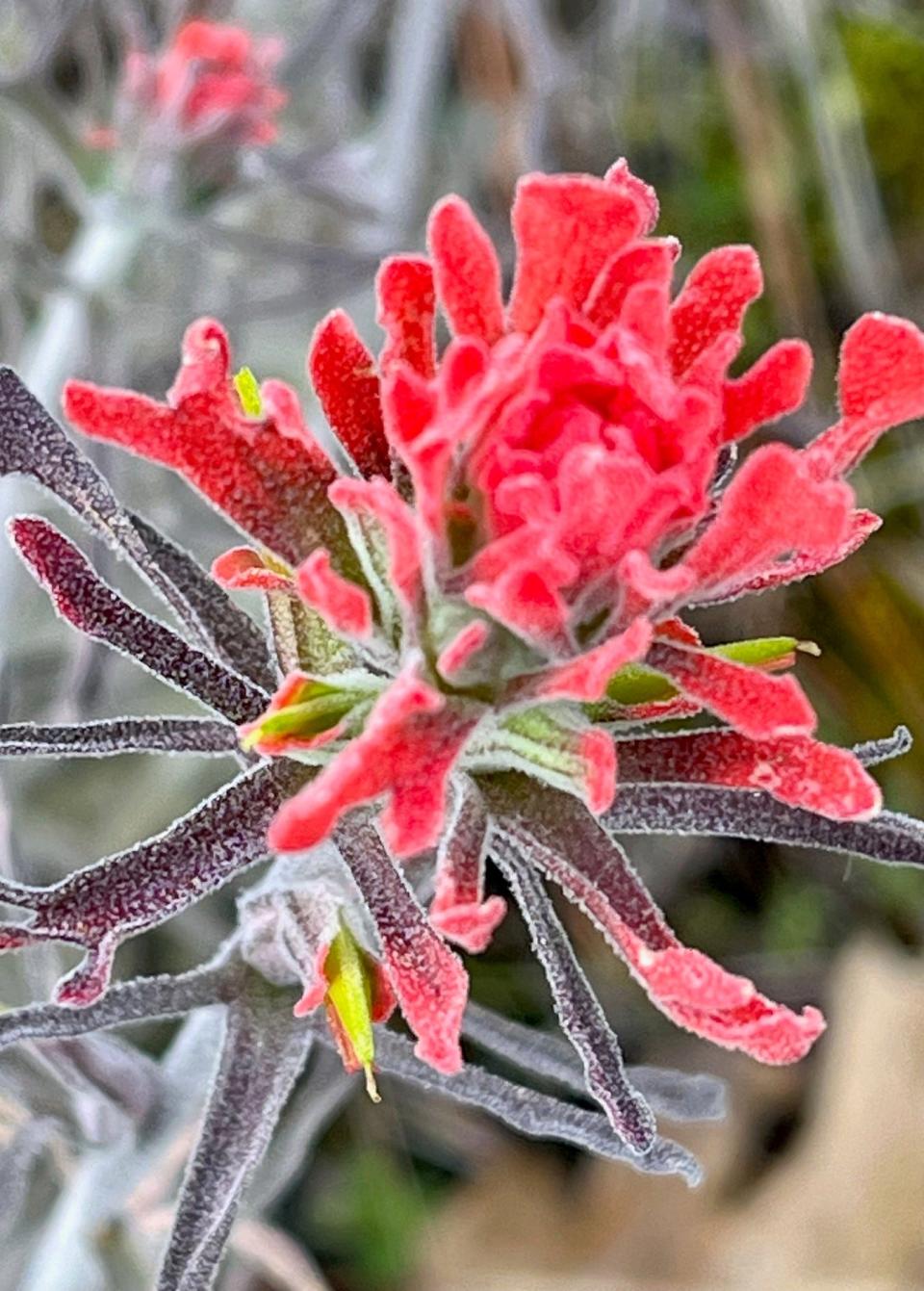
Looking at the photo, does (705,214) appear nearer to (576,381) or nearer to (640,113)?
(640,113)

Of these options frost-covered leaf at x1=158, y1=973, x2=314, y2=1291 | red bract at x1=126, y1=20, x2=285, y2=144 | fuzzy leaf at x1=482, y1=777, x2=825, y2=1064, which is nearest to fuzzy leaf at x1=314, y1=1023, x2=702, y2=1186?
frost-covered leaf at x1=158, y1=973, x2=314, y2=1291

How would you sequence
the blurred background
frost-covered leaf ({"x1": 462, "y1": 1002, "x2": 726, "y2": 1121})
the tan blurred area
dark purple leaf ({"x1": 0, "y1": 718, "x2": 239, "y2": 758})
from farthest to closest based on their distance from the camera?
the tan blurred area
the blurred background
frost-covered leaf ({"x1": 462, "y1": 1002, "x2": 726, "y2": 1121})
dark purple leaf ({"x1": 0, "y1": 718, "x2": 239, "y2": 758})

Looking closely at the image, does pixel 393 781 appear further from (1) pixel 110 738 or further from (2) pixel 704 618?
(2) pixel 704 618

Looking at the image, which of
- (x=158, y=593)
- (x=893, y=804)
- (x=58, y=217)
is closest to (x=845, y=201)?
(x=893, y=804)

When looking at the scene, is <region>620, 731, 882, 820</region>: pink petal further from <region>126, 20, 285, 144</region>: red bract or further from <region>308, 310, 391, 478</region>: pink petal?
<region>126, 20, 285, 144</region>: red bract

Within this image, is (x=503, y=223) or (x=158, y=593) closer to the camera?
(x=158, y=593)
